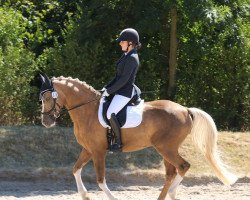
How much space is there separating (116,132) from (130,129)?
0.24m

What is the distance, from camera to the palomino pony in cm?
855

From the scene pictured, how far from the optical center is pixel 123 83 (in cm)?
846

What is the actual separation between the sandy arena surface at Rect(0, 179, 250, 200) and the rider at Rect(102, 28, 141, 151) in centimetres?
177

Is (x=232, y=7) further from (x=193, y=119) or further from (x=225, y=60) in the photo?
(x=193, y=119)

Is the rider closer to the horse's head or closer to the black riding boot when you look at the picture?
the black riding boot

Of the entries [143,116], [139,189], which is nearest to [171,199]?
[143,116]

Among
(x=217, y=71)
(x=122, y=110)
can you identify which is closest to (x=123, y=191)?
(x=122, y=110)

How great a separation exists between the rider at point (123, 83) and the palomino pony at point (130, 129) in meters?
0.19

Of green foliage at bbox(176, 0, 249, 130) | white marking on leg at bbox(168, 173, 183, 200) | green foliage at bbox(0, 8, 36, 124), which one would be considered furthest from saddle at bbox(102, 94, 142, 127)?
green foliage at bbox(176, 0, 249, 130)

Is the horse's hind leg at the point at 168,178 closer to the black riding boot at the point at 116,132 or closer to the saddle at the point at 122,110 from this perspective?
the black riding boot at the point at 116,132

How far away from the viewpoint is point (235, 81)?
14.3 meters

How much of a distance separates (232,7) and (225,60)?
1.66 metres

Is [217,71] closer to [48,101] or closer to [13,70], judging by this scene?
[13,70]

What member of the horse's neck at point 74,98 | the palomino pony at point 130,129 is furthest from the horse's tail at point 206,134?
the horse's neck at point 74,98
